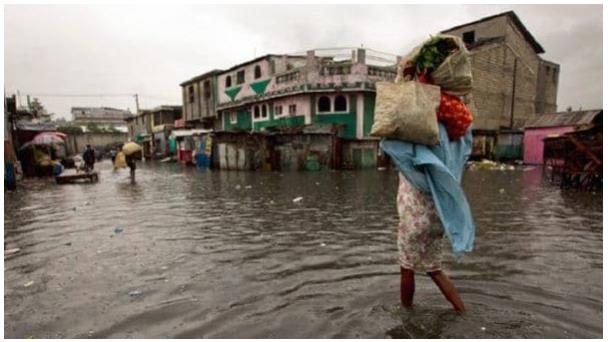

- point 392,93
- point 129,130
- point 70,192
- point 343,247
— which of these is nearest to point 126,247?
point 343,247

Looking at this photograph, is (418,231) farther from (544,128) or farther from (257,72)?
(257,72)

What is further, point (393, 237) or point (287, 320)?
point (393, 237)

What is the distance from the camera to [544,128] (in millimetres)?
24688

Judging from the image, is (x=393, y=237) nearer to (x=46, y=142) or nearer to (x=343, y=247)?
(x=343, y=247)

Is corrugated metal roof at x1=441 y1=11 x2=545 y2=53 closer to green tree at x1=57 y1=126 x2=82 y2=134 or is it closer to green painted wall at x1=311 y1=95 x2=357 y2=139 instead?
green painted wall at x1=311 y1=95 x2=357 y2=139

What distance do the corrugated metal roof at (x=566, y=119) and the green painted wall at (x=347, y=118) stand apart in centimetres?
1151

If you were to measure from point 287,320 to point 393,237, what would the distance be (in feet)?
10.6

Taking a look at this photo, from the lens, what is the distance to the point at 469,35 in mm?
29109

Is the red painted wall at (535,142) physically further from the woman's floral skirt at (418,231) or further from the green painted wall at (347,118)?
the woman's floral skirt at (418,231)

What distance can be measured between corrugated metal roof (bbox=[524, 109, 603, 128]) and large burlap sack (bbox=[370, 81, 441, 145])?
2470cm

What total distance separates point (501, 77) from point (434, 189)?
1141 inches

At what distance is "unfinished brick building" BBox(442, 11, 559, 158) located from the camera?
1046 inches

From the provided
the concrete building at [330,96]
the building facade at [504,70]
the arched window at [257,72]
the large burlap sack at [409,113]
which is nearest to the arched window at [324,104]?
the concrete building at [330,96]

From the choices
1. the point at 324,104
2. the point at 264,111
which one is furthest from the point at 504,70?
the point at 264,111
